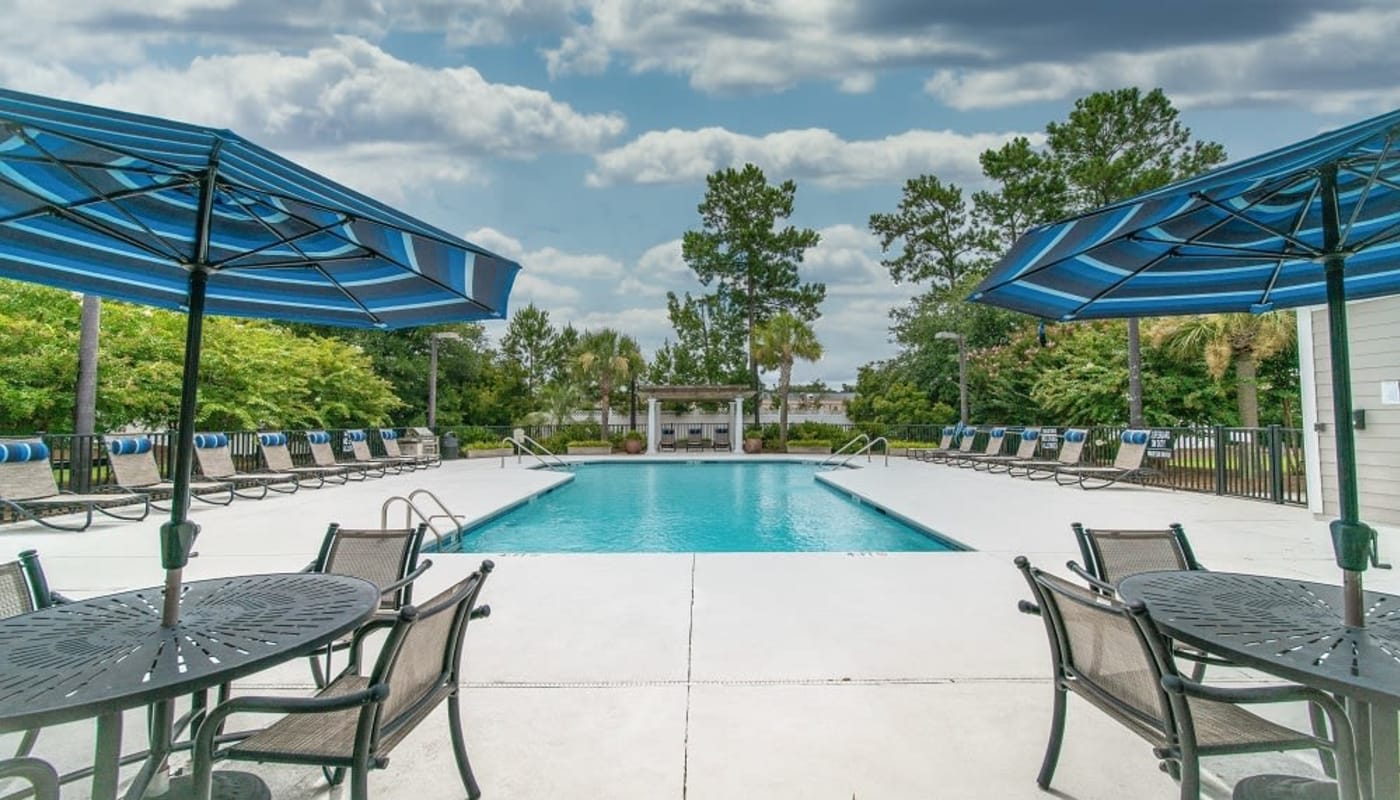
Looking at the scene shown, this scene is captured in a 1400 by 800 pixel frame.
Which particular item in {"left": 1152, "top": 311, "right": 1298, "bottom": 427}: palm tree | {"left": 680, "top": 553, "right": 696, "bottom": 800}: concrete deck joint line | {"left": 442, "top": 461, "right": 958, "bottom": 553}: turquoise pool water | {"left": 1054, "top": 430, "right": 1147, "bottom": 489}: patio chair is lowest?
{"left": 442, "top": 461, "right": 958, "bottom": 553}: turquoise pool water

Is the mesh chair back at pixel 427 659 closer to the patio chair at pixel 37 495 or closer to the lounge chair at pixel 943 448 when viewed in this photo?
the patio chair at pixel 37 495

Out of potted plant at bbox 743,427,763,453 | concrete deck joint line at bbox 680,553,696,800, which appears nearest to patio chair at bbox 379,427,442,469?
potted plant at bbox 743,427,763,453

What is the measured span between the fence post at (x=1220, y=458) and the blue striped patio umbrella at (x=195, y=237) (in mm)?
10556

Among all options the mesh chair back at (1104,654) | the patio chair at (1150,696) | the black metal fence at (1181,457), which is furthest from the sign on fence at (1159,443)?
the mesh chair back at (1104,654)

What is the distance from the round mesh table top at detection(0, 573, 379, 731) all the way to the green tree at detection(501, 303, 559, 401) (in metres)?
33.8

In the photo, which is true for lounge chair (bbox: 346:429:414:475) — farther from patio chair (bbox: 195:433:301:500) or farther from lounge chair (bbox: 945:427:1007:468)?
lounge chair (bbox: 945:427:1007:468)

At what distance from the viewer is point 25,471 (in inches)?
281

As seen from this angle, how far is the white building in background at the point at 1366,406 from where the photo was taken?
6477mm

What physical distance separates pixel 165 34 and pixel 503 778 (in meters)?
11.1

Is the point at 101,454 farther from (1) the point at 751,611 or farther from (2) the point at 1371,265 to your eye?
(2) the point at 1371,265

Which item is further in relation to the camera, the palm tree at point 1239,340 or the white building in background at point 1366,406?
the palm tree at point 1239,340

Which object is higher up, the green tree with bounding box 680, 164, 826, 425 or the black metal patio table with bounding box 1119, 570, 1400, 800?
the green tree with bounding box 680, 164, 826, 425

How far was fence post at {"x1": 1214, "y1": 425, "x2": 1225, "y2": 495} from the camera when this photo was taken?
375 inches

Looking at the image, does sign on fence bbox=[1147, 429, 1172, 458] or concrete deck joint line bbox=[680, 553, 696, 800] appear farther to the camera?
sign on fence bbox=[1147, 429, 1172, 458]
